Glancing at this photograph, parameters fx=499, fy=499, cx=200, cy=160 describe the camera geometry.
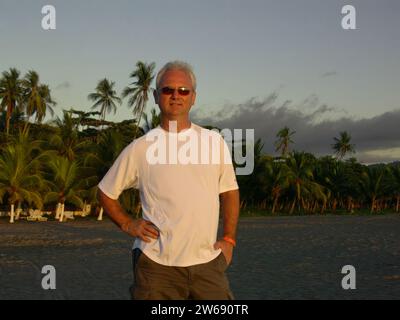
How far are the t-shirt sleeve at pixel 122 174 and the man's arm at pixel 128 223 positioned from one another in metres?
0.04

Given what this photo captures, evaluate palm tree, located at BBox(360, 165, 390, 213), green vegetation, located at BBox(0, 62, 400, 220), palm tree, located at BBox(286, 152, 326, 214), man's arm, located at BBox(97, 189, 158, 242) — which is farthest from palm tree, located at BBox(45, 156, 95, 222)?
palm tree, located at BBox(360, 165, 390, 213)

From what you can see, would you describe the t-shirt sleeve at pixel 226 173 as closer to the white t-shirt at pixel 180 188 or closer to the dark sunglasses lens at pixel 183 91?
the white t-shirt at pixel 180 188

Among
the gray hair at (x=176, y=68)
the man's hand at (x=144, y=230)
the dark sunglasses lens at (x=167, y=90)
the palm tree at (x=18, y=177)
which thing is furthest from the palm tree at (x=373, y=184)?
the man's hand at (x=144, y=230)

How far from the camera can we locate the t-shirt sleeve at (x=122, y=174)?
109 inches

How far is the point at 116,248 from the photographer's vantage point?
55.6ft

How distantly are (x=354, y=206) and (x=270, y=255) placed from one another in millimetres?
52354

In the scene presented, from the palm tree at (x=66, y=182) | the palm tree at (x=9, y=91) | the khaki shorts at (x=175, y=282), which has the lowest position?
the palm tree at (x=66, y=182)

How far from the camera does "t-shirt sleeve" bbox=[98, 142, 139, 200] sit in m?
2.78

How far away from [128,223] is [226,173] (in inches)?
24.3

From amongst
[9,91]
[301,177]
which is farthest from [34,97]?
[301,177]

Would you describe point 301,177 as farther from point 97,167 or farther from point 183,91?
point 183,91

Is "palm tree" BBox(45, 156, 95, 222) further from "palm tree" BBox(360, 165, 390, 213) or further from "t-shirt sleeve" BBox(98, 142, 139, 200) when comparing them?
"palm tree" BBox(360, 165, 390, 213)

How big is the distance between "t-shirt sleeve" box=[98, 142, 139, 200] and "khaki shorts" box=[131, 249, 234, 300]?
0.40 meters
